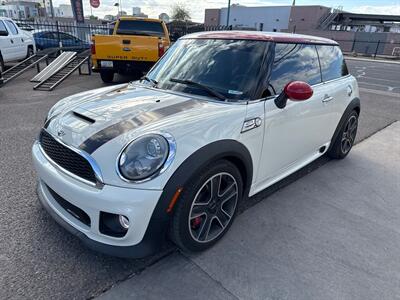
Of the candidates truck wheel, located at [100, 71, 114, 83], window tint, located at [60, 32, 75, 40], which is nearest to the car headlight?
truck wheel, located at [100, 71, 114, 83]

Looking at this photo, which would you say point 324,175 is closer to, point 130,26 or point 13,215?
point 13,215

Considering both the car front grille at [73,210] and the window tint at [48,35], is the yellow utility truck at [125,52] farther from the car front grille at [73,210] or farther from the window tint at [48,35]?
the window tint at [48,35]


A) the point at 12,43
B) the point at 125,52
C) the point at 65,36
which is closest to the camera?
the point at 125,52

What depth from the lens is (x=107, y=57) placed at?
25.7 ft

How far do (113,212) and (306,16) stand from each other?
185 feet

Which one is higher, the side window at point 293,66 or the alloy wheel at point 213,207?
the side window at point 293,66

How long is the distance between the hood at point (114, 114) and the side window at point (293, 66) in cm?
69

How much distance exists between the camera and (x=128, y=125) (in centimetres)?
209

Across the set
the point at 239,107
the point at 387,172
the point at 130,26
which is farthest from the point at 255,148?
the point at 130,26

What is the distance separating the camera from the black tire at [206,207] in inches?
79.9

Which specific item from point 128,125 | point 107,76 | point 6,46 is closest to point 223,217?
point 128,125

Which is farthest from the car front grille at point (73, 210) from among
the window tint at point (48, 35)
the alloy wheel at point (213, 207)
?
Result: the window tint at point (48, 35)

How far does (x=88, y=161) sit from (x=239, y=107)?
1.18 meters

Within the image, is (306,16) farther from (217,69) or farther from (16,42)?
(217,69)
